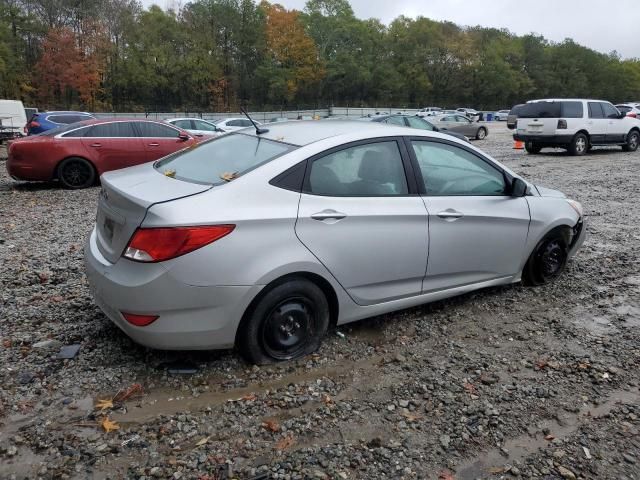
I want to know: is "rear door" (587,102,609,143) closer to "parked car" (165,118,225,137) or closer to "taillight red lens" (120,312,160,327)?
"parked car" (165,118,225,137)

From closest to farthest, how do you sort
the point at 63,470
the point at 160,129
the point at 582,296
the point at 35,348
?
the point at 63,470 → the point at 35,348 → the point at 582,296 → the point at 160,129

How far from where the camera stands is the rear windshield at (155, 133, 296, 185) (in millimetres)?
3502

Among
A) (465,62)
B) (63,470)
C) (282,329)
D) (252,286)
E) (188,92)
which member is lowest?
(63,470)

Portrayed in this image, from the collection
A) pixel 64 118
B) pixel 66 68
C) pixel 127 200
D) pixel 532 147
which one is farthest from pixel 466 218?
pixel 66 68

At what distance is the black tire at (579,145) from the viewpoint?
17.5 meters

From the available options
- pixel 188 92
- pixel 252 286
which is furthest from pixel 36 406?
pixel 188 92

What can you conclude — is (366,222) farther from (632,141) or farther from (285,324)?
(632,141)

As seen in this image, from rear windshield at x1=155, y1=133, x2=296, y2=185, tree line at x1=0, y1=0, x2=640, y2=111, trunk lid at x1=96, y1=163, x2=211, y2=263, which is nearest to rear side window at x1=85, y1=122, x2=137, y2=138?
rear windshield at x1=155, y1=133, x2=296, y2=185

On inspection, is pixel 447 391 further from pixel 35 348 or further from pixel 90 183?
pixel 90 183

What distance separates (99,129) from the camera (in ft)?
36.2

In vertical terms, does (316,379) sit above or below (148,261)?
below

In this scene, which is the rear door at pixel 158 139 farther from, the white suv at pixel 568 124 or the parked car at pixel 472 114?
the parked car at pixel 472 114

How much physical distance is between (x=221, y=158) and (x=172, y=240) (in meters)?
1.00

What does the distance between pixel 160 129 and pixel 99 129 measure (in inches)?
53.7
